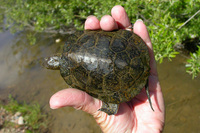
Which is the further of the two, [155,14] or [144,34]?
[155,14]

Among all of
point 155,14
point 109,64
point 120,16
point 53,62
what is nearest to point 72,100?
point 109,64

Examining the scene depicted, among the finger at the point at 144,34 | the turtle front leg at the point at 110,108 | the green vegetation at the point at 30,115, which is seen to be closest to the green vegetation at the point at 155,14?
the finger at the point at 144,34

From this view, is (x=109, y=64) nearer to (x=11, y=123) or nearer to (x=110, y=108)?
(x=110, y=108)

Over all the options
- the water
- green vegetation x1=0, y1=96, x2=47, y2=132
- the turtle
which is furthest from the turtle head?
green vegetation x1=0, y1=96, x2=47, y2=132

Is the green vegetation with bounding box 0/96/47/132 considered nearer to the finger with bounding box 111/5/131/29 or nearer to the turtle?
the turtle

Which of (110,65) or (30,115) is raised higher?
(110,65)

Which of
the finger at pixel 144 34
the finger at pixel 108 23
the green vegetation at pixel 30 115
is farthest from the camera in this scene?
the green vegetation at pixel 30 115

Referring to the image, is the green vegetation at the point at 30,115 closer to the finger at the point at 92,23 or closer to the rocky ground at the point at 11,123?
the rocky ground at the point at 11,123

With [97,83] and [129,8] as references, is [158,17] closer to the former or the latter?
[129,8]

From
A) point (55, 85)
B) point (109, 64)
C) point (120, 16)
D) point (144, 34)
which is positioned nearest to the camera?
point (109, 64)
